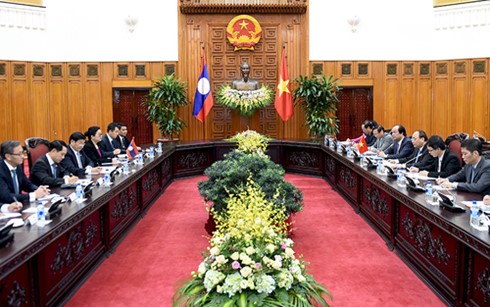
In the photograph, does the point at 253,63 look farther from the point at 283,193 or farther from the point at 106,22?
the point at 283,193

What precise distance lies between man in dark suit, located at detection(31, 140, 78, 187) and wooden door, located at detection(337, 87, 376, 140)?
26.3 feet

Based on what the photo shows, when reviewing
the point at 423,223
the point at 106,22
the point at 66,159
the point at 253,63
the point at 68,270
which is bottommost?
the point at 68,270

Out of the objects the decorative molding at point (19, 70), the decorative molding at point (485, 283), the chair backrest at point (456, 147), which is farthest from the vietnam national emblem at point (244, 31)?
the decorative molding at point (485, 283)

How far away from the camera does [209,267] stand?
2441mm

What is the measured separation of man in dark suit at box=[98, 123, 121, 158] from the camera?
7445 millimetres

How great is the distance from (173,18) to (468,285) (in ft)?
32.2

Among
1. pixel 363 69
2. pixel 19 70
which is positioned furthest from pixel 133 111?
pixel 363 69

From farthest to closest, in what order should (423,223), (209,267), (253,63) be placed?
(253,63), (423,223), (209,267)

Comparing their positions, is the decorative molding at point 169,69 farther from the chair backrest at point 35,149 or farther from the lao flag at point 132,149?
the chair backrest at point 35,149

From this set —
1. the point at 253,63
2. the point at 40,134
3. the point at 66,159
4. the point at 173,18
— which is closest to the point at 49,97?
the point at 40,134

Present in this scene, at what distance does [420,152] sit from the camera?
6.15 meters

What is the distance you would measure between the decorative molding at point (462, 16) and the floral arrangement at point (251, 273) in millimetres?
10237

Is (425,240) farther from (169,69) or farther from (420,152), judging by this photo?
(169,69)

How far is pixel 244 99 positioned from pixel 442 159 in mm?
5892
